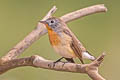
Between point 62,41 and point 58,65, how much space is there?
0.17 m

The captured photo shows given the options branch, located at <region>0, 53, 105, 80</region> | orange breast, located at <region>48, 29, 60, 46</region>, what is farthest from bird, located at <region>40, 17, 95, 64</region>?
branch, located at <region>0, 53, 105, 80</region>

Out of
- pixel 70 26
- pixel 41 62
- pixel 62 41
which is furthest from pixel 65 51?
pixel 70 26

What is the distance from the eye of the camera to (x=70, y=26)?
3059mm

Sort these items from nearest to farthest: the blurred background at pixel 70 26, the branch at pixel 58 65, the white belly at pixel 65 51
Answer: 1. the branch at pixel 58 65
2. the white belly at pixel 65 51
3. the blurred background at pixel 70 26

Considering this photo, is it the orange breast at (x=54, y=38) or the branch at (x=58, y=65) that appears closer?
the branch at (x=58, y=65)

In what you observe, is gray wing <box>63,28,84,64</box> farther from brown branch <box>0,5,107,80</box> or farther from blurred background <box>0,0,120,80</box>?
blurred background <box>0,0,120,80</box>

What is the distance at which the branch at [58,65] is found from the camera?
154 cm

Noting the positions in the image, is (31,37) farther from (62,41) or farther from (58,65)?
(58,65)

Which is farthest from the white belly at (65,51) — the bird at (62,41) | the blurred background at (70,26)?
the blurred background at (70,26)

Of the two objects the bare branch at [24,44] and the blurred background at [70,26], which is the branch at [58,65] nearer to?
the bare branch at [24,44]

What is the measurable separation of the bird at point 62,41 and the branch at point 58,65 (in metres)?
0.11

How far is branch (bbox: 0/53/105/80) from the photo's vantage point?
154 cm

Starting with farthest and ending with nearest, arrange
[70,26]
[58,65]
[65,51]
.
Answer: [70,26], [65,51], [58,65]

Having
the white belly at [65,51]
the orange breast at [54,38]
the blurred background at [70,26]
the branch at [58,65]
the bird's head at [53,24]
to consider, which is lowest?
the branch at [58,65]
